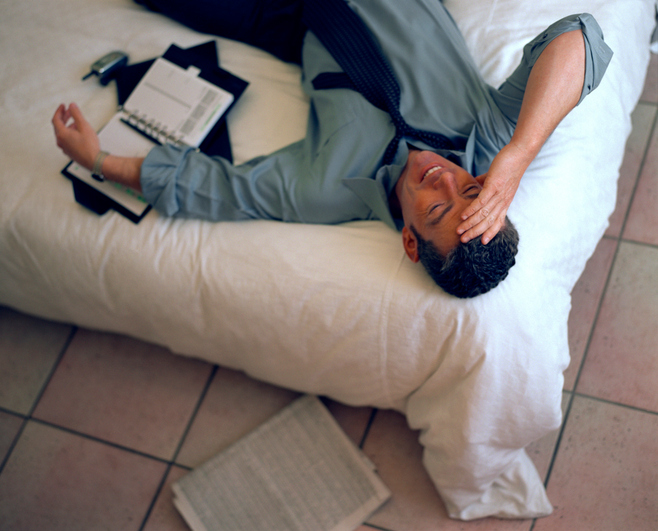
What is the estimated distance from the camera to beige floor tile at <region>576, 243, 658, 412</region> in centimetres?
140

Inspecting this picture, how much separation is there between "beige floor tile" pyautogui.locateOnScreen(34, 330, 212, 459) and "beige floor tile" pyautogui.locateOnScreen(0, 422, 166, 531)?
5cm

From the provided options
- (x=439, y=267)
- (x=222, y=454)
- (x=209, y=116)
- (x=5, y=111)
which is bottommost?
(x=222, y=454)

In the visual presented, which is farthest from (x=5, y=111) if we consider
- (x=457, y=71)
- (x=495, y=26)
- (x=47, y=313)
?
(x=495, y=26)

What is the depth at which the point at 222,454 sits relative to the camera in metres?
1.42

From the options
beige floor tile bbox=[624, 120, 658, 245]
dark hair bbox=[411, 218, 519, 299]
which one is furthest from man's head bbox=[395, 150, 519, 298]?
beige floor tile bbox=[624, 120, 658, 245]

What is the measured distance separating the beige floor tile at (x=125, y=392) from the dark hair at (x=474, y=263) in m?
0.88

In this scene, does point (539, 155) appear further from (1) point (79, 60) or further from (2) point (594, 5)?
(1) point (79, 60)

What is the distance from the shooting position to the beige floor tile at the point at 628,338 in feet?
4.58

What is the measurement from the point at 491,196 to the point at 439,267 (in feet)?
0.56

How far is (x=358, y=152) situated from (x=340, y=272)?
32 centimetres

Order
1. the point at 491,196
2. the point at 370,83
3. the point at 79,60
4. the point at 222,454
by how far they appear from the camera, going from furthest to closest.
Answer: the point at 79,60
the point at 222,454
the point at 370,83
the point at 491,196

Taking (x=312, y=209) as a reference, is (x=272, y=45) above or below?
above

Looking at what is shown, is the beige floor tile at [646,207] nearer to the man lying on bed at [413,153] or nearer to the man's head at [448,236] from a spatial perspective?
the man lying on bed at [413,153]

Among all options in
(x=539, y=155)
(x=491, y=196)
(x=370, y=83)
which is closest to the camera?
(x=491, y=196)
